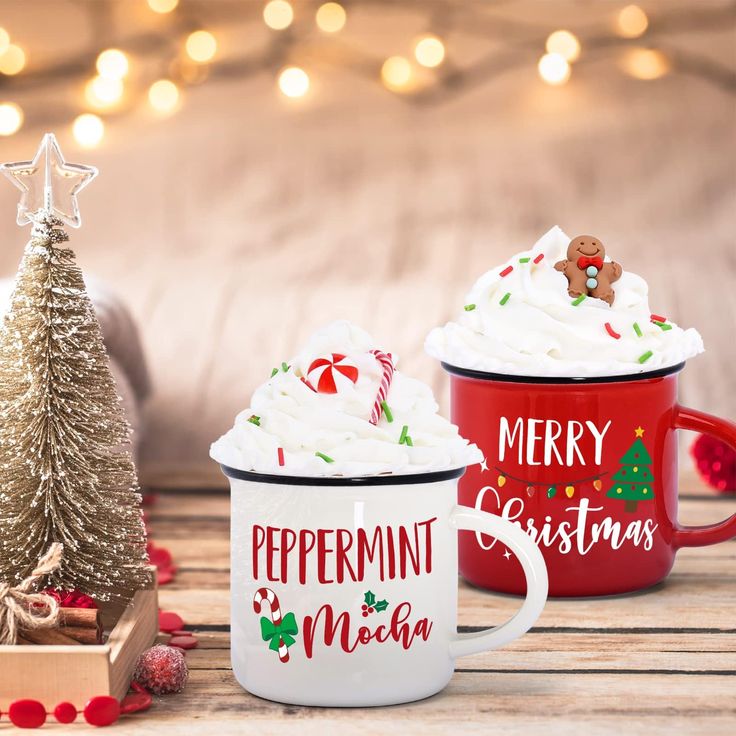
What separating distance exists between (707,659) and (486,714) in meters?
0.20

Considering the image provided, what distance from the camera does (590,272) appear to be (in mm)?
1035

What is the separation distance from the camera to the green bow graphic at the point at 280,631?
795 mm

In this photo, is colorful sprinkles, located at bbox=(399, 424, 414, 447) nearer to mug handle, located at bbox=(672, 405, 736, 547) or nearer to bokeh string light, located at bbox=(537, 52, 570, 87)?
mug handle, located at bbox=(672, 405, 736, 547)

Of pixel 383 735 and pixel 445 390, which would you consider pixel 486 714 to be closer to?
pixel 383 735

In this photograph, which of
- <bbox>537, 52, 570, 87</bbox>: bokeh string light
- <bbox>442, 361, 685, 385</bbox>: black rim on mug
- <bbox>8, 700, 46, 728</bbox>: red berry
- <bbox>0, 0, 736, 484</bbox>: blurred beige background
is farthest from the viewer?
<bbox>537, 52, 570, 87</bbox>: bokeh string light

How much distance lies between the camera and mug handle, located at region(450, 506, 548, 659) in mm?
813

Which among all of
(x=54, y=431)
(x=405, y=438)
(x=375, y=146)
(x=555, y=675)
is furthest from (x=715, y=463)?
(x=375, y=146)

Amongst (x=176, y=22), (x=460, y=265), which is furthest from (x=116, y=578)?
(x=176, y=22)

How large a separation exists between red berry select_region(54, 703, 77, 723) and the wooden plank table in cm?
3

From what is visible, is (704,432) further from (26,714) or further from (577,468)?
(26,714)

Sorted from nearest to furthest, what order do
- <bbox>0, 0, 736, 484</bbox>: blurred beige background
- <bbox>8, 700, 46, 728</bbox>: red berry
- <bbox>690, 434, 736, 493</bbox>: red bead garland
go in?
<bbox>8, 700, 46, 728</bbox>: red berry, <bbox>690, 434, 736, 493</bbox>: red bead garland, <bbox>0, 0, 736, 484</bbox>: blurred beige background

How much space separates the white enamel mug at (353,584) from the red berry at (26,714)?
0.44ft

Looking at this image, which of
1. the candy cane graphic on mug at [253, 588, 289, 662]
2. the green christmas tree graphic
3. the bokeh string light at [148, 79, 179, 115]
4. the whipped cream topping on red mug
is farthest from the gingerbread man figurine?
the bokeh string light at [148, 79, 179, 115]

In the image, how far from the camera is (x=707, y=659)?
0.91 metres
